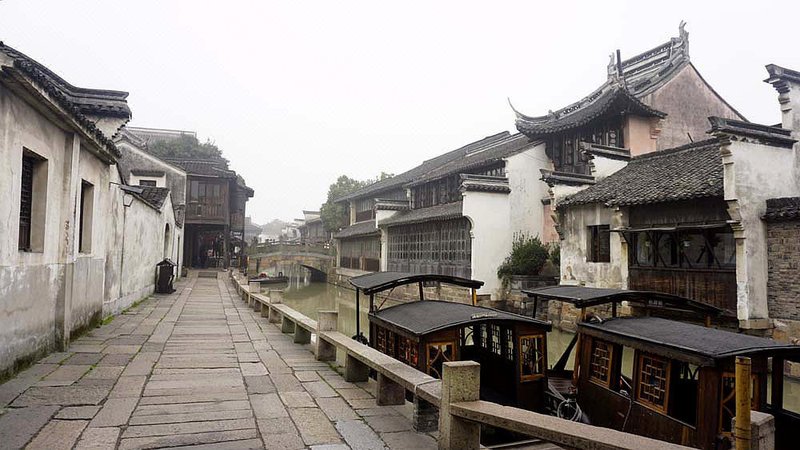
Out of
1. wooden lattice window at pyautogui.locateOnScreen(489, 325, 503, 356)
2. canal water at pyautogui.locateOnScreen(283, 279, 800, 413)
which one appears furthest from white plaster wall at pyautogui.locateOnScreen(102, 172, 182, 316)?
wooden lattice window at pyautogui.locateOnScreen(489, 325, 503, 356)

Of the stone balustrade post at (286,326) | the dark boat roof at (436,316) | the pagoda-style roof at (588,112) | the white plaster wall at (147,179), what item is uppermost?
the pagoda-style roof at (588,112)

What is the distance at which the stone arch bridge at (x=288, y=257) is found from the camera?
33500 millimetres

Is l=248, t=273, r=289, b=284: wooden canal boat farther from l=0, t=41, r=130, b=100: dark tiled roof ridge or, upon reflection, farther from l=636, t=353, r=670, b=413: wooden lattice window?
l=636, t=353, r=670, b=413: wooden lattice window

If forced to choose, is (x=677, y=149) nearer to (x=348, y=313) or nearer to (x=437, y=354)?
(x=437, y=354)

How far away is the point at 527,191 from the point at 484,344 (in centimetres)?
1344

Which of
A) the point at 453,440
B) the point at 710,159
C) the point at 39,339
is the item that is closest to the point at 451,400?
the point at 453,440

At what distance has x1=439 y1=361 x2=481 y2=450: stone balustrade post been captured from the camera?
3.74 metres

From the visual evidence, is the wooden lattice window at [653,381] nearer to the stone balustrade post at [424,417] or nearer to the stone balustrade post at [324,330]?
the stone balustrade post at [424,417]

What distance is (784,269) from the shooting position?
9.94m

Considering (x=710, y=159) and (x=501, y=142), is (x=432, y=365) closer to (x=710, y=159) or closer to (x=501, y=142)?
(x=710, y=159)

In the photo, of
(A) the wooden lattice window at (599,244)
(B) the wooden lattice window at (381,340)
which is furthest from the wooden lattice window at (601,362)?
(A) the wooden lattice window at (599,244)

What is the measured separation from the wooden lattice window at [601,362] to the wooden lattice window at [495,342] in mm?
1136

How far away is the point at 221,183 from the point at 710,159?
82.0 feet

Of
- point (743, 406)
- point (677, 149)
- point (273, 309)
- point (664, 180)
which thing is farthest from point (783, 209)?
point (273, 309)
